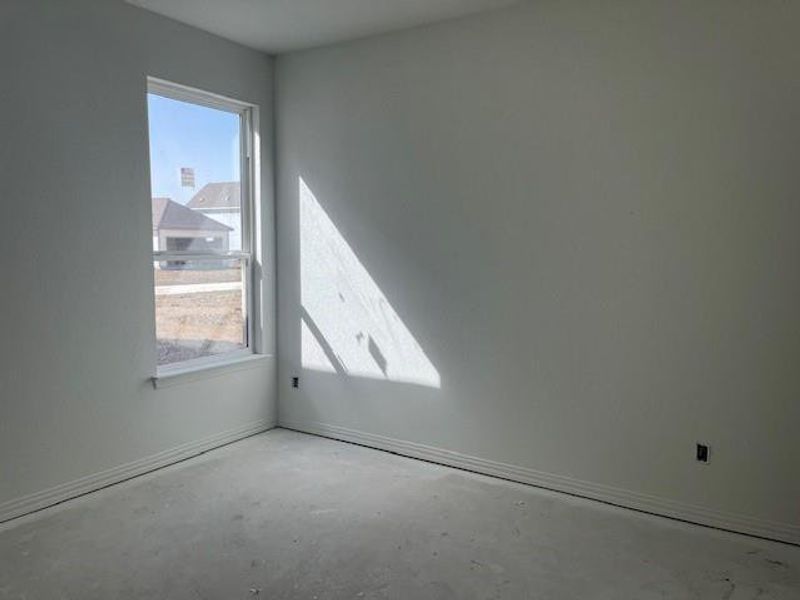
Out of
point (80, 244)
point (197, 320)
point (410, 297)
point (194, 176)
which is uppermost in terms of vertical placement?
point (194, 176)

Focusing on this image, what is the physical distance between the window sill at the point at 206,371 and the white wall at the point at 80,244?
0.20ft

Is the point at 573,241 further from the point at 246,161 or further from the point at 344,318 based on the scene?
the point at 246,161

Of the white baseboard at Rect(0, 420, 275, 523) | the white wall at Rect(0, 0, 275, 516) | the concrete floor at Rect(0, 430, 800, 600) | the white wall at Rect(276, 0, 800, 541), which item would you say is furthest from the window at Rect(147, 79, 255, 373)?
the concrete floor at Rect(0, 430, 800, 600)

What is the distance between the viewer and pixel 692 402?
9.41 feet

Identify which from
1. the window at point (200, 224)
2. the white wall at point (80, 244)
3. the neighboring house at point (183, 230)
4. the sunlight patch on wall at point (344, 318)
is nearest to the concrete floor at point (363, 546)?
the white wall at point (80, 244)

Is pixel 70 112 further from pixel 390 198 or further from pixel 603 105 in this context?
pixel 603 105

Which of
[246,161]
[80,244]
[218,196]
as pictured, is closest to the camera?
[80,244]

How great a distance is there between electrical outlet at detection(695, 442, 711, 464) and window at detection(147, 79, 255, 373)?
2.86 metres

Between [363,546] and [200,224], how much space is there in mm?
2274

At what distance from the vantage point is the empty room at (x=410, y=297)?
2.61 metres

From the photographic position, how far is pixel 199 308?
3854mm

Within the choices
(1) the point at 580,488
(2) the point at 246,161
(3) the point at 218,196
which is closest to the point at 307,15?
(2) the point at 246,161

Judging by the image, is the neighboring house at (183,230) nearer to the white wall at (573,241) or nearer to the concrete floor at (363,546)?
the white wall at (573,241)

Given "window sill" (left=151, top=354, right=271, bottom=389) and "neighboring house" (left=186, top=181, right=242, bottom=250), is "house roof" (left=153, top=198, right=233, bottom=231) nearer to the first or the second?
"neighboring house" (left=186, top=181, right=242, bottom=250)
